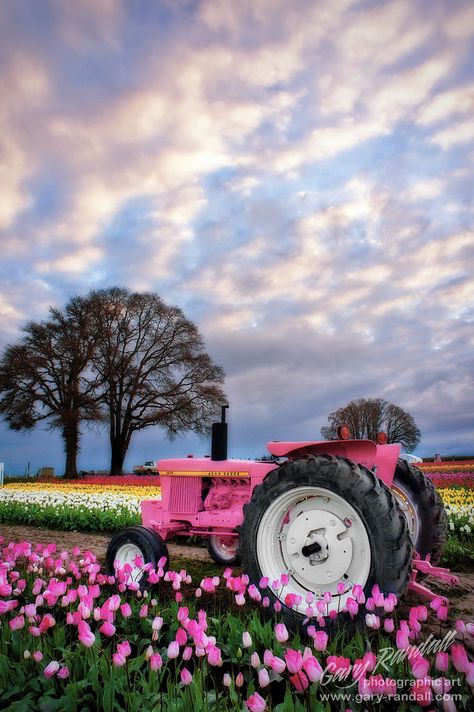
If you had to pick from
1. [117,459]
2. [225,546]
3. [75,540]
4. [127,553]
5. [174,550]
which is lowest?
[75,540]

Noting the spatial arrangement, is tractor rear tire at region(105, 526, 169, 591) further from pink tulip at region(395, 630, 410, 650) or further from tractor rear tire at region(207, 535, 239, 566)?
pink tulip at region(395, 630, 410, 650)

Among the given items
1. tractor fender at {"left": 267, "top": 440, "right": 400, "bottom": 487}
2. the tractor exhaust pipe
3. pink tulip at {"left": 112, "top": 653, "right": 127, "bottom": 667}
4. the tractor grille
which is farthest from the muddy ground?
pink tulip at {"left": 112, "top": 653, "right": 127, "bottom": 667}

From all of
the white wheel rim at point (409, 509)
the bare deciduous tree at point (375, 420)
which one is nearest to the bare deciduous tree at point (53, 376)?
the bare deciduous tree at point (375, 420)

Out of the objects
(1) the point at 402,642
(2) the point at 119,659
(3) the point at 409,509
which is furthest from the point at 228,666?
(3) the point at 409,509

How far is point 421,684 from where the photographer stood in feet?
6.08

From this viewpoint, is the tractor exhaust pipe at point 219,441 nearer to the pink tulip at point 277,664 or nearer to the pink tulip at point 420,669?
the pink tulip at point 277,664

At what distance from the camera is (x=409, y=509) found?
4.72 metres

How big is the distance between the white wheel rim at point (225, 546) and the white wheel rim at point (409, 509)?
77.1 inches

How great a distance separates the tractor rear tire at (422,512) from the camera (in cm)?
461

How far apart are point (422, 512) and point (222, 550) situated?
7.66 ft

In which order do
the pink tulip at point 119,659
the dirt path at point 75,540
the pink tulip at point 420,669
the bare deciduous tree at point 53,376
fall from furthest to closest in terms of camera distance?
the bare deciduous tree at point 53,376 → the dirt path at point 75,540 → the pink tulip at point 119,659 → the pink tulip at point 420,669

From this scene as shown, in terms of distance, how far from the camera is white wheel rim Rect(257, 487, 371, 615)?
3.40m

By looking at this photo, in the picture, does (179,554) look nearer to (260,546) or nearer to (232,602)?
(232,602)

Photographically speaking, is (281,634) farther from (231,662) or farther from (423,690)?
(231,662)
